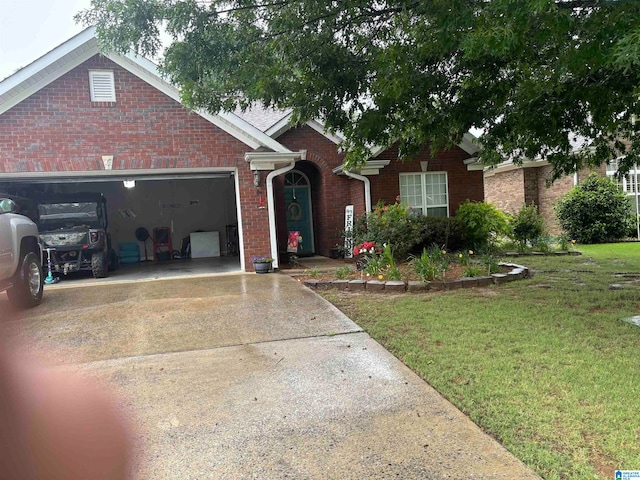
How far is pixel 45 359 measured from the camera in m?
4.80

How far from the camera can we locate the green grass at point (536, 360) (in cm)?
279

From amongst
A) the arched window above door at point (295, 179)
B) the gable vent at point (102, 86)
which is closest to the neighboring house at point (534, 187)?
the arched window above door at point (295, 179)

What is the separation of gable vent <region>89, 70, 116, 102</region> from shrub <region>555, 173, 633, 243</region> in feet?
49.3

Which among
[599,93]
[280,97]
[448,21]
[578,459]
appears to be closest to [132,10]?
[280,97]

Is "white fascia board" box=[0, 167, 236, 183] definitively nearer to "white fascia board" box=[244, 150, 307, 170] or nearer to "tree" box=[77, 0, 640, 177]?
"white fascia board" box=[244, 150, 307, 170]

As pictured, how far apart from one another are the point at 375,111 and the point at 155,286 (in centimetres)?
598

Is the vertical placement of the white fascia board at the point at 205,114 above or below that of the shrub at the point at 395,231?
above

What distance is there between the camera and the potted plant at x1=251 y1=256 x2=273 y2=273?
426 inches

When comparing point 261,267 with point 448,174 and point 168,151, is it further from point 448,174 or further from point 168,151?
point 448,174

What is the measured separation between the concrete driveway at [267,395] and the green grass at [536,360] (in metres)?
0.22

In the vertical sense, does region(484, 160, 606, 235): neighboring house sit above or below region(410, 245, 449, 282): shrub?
above

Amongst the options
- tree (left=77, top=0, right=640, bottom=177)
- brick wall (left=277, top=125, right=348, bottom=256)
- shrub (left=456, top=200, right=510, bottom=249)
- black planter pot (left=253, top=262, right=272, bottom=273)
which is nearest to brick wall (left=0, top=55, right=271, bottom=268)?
black planter pot (left=253, top=262, right=272, bottom=273)

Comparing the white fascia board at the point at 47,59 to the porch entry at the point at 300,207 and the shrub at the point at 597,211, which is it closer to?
the porch entry at the point at 300,207

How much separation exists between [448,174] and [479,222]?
2.45m
